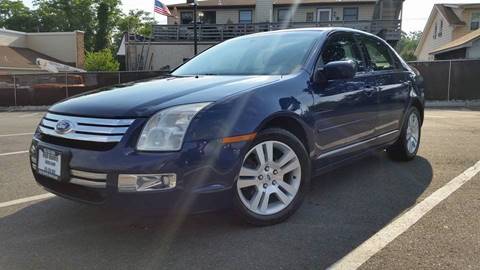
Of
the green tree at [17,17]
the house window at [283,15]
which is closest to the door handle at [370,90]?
the house window at [283,15]

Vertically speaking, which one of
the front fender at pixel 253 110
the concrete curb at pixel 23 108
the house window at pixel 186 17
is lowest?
the concrete curb at pixel 23 108

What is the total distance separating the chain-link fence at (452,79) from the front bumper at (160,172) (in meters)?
16.5

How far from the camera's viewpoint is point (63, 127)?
11.6ft

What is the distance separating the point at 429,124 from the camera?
10391 mm

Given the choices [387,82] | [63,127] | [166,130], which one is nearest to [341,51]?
[387,82]

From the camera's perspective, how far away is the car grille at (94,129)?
3.29 metres

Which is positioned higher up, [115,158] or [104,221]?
[115,158]

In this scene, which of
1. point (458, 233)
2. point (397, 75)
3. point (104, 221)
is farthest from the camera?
point (397, 75)

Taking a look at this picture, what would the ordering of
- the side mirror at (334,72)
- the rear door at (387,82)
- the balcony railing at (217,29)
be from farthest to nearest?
the balcony railing at (217,29), the rear door at (387,82), the side mirror at (334,72)

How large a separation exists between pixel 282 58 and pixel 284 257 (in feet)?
6.46

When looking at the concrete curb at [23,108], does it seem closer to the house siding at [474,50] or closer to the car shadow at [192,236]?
the car shadow at [192,236]

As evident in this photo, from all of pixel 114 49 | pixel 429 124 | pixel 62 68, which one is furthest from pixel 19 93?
pixel 114 49

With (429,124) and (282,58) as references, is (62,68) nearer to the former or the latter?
(429,124)

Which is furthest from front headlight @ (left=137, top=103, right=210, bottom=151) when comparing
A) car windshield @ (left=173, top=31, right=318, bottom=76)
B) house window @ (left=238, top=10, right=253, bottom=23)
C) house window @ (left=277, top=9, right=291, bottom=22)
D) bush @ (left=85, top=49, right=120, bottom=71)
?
house window @ (left=238, top=10, right=253, bottom=23)
